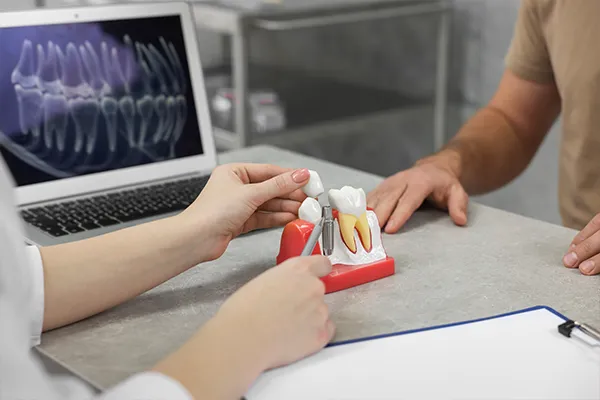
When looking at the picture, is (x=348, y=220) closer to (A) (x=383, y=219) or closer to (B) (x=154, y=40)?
(A) (x=383, y=219)

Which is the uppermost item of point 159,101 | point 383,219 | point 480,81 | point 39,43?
point 39,43

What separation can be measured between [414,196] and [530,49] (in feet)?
1.81

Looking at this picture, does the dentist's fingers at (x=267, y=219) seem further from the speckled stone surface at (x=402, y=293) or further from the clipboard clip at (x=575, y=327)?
→ the clipboard clip at (x=575, y=327)

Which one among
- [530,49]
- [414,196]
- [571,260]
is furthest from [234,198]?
[530,49]

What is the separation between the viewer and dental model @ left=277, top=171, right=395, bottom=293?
0.92 meters

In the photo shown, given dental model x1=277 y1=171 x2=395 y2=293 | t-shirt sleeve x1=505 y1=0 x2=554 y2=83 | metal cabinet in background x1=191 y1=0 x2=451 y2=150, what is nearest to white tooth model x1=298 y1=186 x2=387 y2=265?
dental model x1=277 y1=171 x2=395 y2=293

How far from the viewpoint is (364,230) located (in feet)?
3.09

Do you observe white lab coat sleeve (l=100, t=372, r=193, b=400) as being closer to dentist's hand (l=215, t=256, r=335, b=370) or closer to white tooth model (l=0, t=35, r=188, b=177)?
dentist's hand (l=215, t=256, r=335, b=370)

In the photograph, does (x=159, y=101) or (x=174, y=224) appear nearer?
(x=174, y=224)

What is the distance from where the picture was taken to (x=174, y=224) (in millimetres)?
907

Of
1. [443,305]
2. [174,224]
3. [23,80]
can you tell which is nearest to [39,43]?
[23,80]

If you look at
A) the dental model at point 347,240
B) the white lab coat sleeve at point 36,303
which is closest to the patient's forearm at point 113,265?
the white lab coat sleeve at point 36,303

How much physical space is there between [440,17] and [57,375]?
2043 mm

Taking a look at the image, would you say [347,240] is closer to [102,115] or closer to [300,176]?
[300,176]
